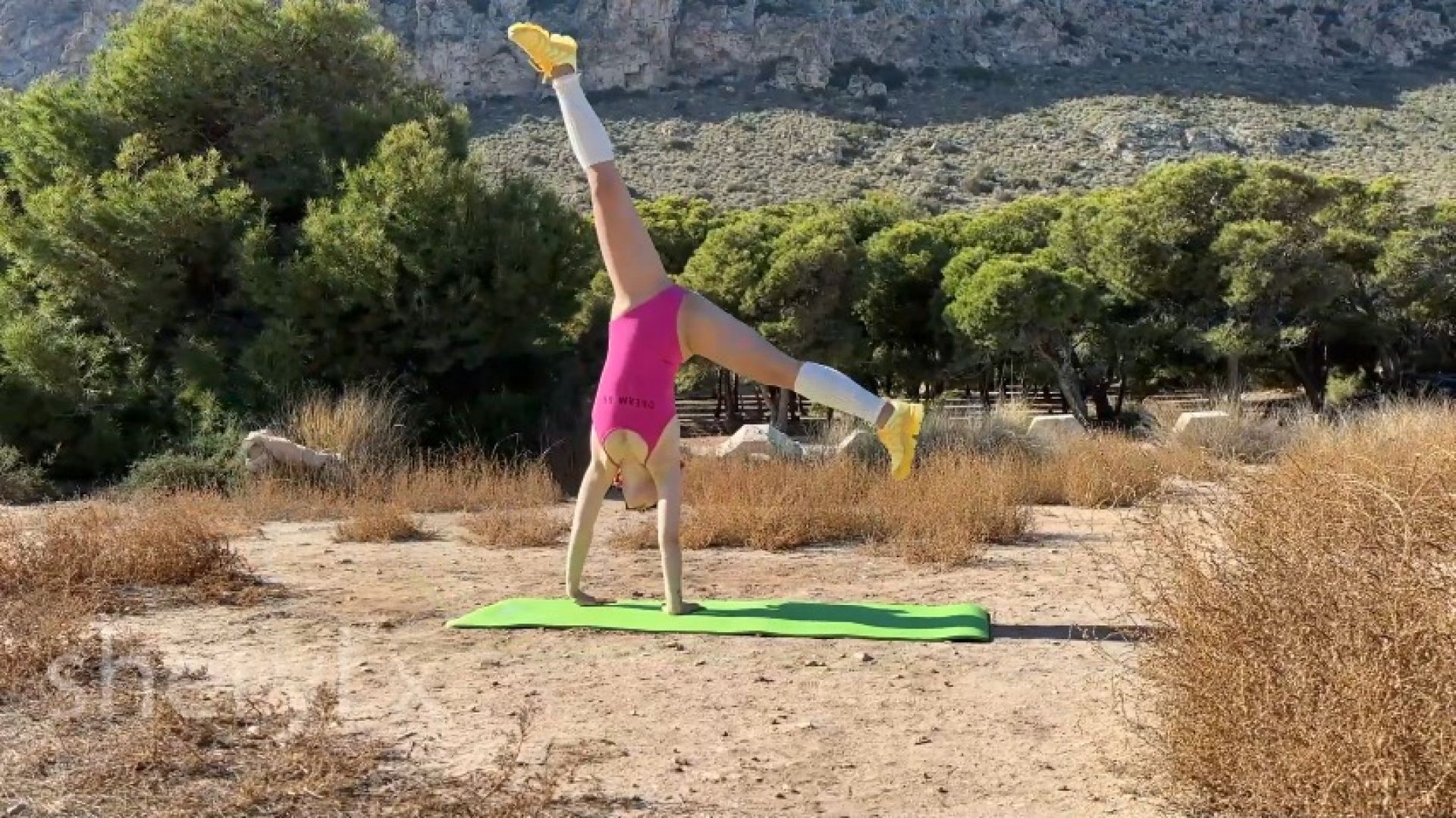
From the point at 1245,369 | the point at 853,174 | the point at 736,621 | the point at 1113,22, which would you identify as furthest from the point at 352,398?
the point at 1113,22

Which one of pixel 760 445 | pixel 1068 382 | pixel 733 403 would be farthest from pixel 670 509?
pixel 733 403

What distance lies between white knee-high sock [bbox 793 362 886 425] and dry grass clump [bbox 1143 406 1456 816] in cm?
208

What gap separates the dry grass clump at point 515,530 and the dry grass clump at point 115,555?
6.51 ft

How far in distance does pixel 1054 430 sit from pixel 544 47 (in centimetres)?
955

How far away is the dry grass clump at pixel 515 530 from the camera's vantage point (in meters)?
9.02

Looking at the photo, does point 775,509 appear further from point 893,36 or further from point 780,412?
point 893,36

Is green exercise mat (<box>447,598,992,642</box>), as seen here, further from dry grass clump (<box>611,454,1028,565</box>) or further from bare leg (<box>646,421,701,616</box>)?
dry grass clump (<box>611,454,1028,565</box>)

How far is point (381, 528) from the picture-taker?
360 inches

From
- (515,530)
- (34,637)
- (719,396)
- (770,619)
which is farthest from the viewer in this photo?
(719,396)

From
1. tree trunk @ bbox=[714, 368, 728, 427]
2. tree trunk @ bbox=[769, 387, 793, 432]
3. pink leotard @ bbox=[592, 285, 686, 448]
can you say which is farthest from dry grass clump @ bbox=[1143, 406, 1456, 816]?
tree trunk @ bbox=[714, 368, 728, 427]

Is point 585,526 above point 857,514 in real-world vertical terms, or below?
above

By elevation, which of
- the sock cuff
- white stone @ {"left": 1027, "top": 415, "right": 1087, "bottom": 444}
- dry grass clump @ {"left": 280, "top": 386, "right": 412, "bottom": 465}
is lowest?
white stone @ {"left": 1027, "top": 415, "right": 1087, "bottom": 444}

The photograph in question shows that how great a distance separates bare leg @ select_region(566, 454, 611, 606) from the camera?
6.55 metres

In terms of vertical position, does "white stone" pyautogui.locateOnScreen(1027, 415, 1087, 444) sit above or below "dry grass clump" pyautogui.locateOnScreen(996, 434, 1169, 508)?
above
